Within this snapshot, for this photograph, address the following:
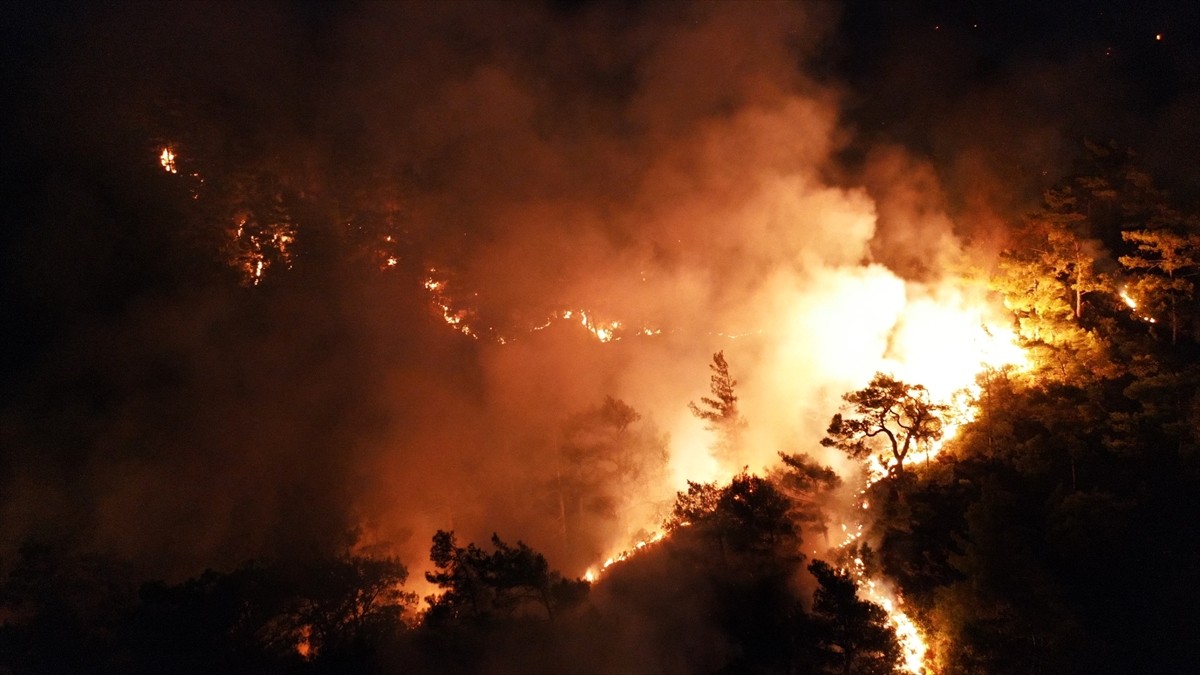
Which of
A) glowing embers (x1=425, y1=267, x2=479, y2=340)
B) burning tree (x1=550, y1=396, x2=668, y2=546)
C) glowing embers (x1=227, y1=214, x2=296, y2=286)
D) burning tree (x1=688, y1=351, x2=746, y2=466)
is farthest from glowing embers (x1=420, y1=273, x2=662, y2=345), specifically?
burning tree (x1=688, y1=351, x2=746, y2=466)

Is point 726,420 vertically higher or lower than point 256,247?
lower

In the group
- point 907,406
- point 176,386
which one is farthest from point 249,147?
point 907,406

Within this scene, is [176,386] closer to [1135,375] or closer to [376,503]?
[376,503]

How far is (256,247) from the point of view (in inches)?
1736

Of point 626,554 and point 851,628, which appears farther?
point 626,554

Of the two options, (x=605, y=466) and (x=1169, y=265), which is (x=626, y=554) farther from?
(x=1169, y=265)

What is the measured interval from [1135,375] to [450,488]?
3404cm

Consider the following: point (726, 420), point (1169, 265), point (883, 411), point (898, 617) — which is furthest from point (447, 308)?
point (1169, 265)

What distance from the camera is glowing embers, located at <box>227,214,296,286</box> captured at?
4350 cm

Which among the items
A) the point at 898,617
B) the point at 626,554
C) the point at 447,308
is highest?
the point at 447,308

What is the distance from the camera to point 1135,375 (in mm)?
19531

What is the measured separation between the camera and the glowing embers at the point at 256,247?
1713 inches

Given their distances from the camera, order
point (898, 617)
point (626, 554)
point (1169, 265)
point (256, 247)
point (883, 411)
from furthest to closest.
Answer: point (256, 247) → point (626, 554) → point (883, 411) → point (1169, 265) → point (898, 617)

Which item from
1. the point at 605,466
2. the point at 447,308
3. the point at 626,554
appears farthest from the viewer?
the point at 447,308
